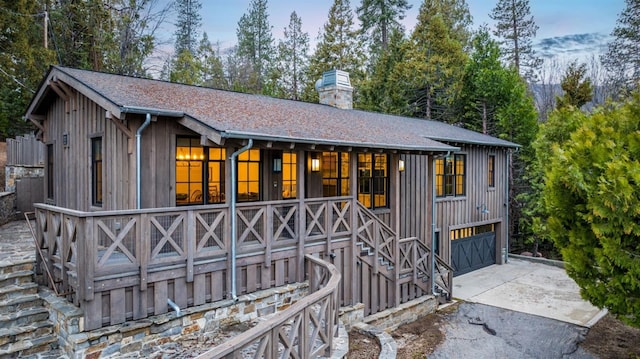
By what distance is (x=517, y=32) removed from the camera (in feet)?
80.5

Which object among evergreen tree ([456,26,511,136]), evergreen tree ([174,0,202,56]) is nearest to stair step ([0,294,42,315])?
evergreen tree ([456,26,511,136])

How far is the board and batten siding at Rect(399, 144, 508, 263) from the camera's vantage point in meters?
10.8

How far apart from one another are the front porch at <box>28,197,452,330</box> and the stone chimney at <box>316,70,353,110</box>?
640cm

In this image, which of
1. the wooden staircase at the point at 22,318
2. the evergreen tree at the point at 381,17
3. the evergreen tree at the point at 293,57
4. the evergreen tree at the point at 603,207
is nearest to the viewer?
the wooden staircase at the point at 22,318

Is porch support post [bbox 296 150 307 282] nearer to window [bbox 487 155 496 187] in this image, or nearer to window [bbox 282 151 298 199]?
window [bbox 282 151 298 199]

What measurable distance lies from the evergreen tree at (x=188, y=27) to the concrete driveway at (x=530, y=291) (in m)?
26.3

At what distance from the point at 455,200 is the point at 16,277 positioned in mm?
10995

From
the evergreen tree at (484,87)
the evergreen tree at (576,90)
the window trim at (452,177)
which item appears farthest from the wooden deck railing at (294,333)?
the evergreen tree at (484,87)

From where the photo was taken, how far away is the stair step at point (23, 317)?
516 centimetres

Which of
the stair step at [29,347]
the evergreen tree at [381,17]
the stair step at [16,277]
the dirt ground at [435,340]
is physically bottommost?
the dirt ground at [435,340]

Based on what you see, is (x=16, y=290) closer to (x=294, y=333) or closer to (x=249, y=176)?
(x=249, y=176)

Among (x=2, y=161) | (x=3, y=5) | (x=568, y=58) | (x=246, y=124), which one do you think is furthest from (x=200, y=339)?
(x=568, y=58)

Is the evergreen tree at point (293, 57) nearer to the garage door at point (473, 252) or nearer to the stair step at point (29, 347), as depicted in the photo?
the garage door at point (473, 252)

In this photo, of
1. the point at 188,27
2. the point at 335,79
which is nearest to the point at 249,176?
the point at 335,79
